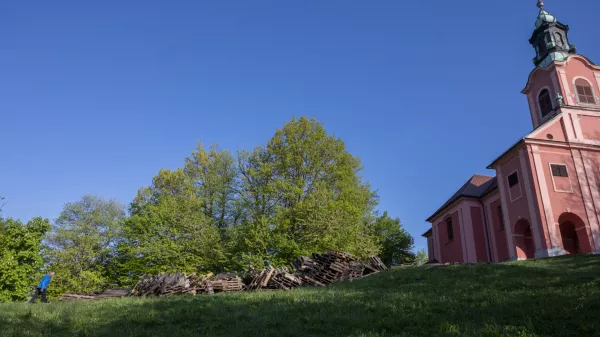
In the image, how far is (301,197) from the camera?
3272cm

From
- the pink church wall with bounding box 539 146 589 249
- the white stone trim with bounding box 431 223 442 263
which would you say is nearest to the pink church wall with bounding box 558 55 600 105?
the pink church wall with bounding box 539 146 589 249

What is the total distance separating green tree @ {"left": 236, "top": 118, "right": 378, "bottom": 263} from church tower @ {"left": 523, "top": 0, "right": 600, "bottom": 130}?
667 inches

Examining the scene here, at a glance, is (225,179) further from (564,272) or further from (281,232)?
(564,272)

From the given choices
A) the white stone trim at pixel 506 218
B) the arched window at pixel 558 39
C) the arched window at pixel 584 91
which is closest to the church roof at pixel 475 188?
the white stone trim at pixel 506 218

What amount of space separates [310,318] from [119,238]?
1295 inches

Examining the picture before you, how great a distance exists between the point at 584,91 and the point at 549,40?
5.78 m

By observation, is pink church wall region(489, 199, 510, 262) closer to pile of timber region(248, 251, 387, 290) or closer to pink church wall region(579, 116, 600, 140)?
pink church wall region(579, 116, 600, 140)

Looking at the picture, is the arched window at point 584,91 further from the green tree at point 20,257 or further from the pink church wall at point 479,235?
the green tree at point 20,257

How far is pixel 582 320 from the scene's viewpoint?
29.3ft

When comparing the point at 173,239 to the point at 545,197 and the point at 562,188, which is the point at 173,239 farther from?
the point at 562,188

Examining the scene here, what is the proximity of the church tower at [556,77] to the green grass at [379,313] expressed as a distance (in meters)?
21.6

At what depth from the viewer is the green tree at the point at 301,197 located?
30531mm

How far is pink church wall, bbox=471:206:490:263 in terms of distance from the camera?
35281mm

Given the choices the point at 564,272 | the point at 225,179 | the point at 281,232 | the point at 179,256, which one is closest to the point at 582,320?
the point at 564,272
